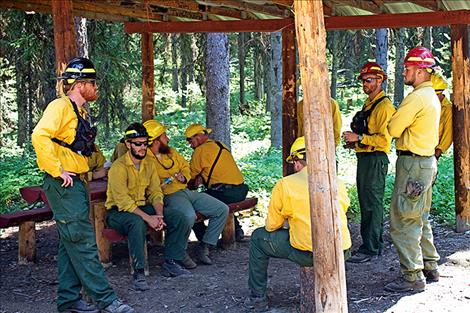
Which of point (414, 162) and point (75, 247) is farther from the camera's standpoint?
point (414, 162)

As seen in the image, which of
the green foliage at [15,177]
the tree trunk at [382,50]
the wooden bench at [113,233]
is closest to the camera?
the wooden bench at [113,233]

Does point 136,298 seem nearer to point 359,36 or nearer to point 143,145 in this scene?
point 143,145

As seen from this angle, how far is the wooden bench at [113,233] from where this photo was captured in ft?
23.1

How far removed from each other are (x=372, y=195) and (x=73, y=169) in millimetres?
3691

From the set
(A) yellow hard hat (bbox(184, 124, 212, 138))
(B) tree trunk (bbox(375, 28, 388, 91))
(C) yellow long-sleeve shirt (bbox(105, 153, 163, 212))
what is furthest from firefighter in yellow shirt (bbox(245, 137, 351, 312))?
(B) tree trunk (bbox(375, 28, 388, 91))

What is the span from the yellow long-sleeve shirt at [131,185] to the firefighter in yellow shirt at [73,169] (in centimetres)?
128

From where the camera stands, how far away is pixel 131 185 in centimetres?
704

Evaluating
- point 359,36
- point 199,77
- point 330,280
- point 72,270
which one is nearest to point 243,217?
point 72,270

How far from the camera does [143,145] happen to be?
6949 millimetres

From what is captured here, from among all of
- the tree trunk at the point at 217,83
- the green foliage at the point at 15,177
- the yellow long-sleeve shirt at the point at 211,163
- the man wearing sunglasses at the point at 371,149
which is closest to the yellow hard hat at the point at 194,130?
the yellow long-sleeve shirt at the point at 211,163

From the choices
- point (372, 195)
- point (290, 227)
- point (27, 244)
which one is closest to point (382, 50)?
point (372, 195)

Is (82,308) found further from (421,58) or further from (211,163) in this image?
(421,58)

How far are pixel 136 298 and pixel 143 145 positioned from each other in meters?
1.63

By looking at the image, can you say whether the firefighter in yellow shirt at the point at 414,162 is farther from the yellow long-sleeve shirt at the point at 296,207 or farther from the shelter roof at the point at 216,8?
the shelter roof at the point at 216,8
